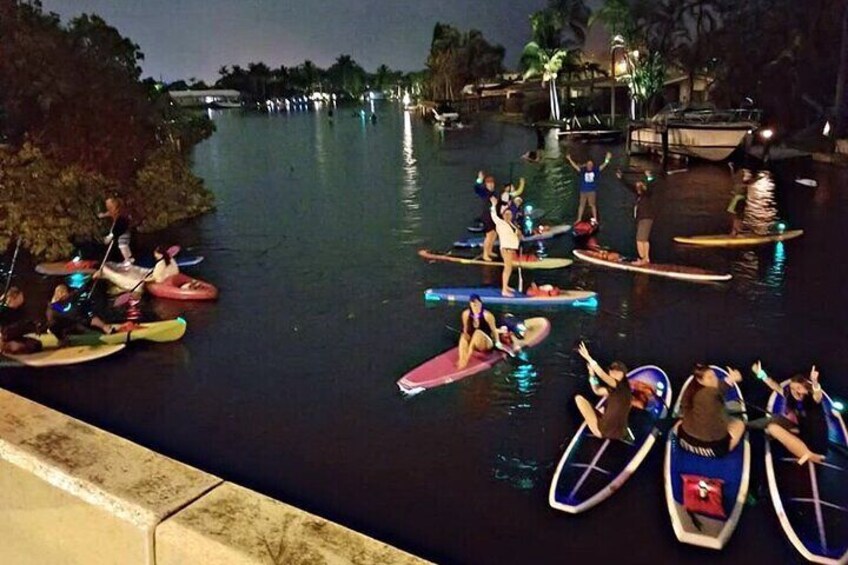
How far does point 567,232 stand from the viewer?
76.7 ft

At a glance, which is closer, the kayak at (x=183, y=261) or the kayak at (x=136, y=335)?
the kayak at (x=136, y=335)

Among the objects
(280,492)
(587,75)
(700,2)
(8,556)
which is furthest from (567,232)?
(587,75)

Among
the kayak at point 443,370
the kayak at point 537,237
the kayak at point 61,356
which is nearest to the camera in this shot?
the kayak at point 443,370

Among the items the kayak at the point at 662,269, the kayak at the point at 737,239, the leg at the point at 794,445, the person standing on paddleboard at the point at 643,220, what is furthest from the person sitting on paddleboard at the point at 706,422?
the kayak at the point at 737,239

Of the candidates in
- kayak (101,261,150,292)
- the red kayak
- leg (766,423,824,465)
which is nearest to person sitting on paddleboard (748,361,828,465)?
leg (766,423,824,465)

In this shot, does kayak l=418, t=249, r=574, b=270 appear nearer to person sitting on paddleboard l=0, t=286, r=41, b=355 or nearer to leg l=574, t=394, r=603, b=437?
leg l=574, t=394, r=603, b=437

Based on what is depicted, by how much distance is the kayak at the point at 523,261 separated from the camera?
1862cm

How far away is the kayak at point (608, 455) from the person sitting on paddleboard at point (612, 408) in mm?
137

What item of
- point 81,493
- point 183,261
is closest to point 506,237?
point 183,261

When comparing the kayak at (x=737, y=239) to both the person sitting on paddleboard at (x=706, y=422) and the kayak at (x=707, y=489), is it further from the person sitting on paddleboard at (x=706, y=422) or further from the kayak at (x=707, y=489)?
the person sitting on paddleboard at (x=706, y=422)

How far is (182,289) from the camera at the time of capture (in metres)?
17.5

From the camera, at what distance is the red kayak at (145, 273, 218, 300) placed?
1741cm

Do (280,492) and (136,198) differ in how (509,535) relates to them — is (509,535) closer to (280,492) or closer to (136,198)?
(280,492)

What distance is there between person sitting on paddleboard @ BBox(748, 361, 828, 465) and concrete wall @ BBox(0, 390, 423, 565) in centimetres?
745
